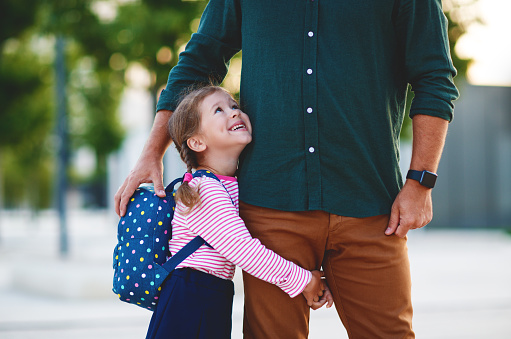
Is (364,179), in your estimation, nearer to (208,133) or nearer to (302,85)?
(302,85)

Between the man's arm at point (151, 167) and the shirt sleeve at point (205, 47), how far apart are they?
74mm

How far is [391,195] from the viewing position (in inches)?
73.2

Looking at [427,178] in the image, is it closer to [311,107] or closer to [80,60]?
[311,107]

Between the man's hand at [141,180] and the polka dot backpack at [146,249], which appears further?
the man's hand at [141,180]

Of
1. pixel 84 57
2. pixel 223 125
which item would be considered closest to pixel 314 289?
pixel 223 125

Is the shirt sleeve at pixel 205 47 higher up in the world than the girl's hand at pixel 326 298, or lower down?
higher up

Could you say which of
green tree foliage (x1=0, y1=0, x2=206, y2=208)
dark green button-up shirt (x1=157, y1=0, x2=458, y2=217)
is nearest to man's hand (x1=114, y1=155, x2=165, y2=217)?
dark green button-up shirt (x1=157, y1=0, x2=458, y2=217)

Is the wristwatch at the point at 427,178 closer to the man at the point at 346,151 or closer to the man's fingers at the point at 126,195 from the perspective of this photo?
the man at the point at 346,151

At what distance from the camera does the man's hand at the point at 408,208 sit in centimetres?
178

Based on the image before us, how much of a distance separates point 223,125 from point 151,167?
12.7 inches

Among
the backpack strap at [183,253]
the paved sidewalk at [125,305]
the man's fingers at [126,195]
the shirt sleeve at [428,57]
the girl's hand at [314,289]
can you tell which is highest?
the shirt sleeve at [428,57]

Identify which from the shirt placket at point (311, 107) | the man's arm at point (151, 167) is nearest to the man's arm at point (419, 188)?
→ the shirt placket at point (311, 107)

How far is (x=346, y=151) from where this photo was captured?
70.9 inches

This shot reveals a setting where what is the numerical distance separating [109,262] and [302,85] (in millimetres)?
5614
